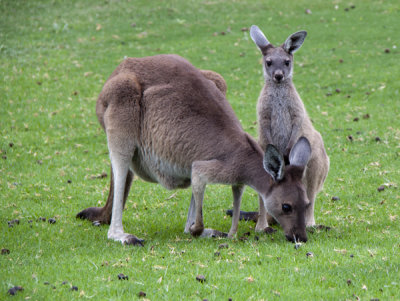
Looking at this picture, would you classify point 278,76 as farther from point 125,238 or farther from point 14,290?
point 14,290

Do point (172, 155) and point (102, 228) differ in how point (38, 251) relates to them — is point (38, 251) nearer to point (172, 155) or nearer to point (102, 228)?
point (102, 228)

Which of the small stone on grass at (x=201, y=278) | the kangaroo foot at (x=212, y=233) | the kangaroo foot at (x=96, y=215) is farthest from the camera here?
the kangaroo foot at (x=96, y=215)

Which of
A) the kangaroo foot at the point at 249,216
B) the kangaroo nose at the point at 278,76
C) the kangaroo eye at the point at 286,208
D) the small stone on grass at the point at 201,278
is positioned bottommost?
the kangaroo foot at the point at 249,216

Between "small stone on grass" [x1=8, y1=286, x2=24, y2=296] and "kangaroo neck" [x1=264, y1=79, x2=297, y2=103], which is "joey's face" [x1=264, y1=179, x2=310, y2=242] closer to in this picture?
"kangaroo neck" [x1=264, y1=79, x2=297, y2=103]

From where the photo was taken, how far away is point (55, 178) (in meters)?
9.40

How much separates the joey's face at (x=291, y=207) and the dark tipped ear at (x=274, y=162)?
0.41 ft

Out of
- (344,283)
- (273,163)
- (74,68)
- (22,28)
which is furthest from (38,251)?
(22,28)

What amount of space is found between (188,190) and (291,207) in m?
3.57

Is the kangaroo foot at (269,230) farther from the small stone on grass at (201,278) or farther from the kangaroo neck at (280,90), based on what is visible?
the small stone on grass at (201,278)

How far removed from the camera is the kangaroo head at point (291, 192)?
5.75 meters

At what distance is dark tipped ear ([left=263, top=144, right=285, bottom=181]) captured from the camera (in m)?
5.61

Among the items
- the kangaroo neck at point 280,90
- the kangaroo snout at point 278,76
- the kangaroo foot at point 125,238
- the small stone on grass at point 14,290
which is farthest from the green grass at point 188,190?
the kangaroo snout at point 278,76

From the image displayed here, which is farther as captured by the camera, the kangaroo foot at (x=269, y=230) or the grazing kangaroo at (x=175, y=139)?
the kangaroo foot at (x=269, y=230)

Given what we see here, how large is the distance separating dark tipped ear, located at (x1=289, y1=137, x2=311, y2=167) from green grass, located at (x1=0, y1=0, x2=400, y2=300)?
803mm
